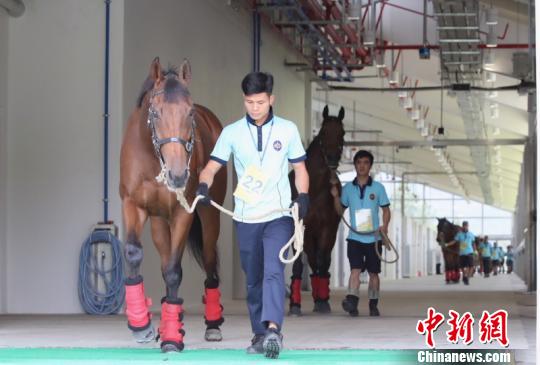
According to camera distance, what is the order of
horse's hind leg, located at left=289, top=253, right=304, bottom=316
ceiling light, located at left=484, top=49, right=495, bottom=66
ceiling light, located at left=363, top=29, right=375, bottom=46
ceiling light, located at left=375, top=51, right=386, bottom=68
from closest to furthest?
horse's hind leg, located at left=289, top=253, right=304, bottom=316 < ceiling light, located at left=363, top=29, right=375, bottom=46 < ceiling light, located at left=484, top=49, right=495, bottom=66 < ceiling light, located at left=375, top=51, right=386, bottom=68

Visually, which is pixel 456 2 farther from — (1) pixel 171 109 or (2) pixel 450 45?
(1) pixel 171 109

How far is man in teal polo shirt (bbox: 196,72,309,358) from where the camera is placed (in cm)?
676

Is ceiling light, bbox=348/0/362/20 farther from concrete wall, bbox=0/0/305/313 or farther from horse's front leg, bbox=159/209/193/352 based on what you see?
horse's front leg, bbox=159/209/193/352

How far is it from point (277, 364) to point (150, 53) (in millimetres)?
7324

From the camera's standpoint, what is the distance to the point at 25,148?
12.3m

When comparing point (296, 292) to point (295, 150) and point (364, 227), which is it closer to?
point (364, 227)

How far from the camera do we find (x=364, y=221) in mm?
11352

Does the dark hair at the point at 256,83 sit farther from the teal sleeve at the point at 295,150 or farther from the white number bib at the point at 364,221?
the white number bib at the point at 364,221

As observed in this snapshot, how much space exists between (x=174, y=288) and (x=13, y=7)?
5.65 meters

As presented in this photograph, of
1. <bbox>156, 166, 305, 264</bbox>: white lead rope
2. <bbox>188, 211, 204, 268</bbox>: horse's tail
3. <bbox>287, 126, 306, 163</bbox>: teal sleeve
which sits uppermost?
<bbox>287, 126, 306, 163</bbox>: teal sleeve

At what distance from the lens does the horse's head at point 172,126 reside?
22.1 feet

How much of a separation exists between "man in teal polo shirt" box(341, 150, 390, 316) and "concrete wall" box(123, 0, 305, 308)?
94.0 inches

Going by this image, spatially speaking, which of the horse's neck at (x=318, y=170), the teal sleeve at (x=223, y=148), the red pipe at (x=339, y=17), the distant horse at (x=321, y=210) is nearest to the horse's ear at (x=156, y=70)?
the teal sleeve at (x=223, y=148)

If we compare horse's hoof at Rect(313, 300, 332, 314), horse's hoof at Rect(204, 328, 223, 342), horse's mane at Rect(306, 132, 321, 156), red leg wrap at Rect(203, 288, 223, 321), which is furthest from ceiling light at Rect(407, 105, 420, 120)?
horse's hoof at Rect(204, 328, 223, 342)
